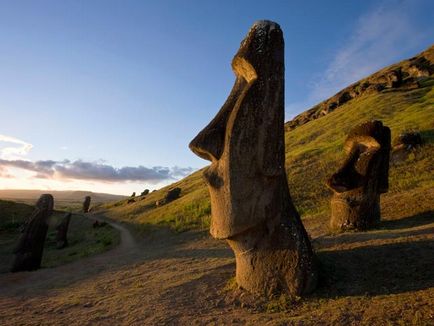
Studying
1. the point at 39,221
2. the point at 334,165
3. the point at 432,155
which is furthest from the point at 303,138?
the point at 39,221

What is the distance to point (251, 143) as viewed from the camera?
9273mm

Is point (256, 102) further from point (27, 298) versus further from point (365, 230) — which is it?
point (27, 298)

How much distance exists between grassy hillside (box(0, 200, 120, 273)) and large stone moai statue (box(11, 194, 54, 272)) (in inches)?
55.7

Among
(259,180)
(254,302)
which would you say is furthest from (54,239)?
(259,180)

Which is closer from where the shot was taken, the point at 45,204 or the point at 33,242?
the point at 33,242

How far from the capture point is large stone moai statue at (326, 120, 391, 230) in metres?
15.3

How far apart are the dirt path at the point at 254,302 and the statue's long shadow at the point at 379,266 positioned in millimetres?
19

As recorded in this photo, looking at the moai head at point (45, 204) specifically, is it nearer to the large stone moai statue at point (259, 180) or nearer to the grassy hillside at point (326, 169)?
the grassy hillside at point (326, 169)

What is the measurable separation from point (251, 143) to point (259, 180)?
0.85 m

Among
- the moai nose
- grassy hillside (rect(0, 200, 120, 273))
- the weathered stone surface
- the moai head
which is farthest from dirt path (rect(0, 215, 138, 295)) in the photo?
the weathered stone surface

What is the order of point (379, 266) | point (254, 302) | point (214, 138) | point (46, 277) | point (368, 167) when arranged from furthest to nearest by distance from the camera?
point (46, 277) < point (368, 167) < point (379, 266) < point (214, 138) < point (254, 302)

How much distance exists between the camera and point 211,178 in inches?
381

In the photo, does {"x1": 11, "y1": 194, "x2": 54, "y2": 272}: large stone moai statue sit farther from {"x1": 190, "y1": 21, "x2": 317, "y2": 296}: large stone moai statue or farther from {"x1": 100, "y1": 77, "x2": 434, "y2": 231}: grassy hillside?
{"x1": 190, "y1": 21, "x2": 317, "y2": 296}: large stone moai statue

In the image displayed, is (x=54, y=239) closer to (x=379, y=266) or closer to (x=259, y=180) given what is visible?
(x=259, y=180)
